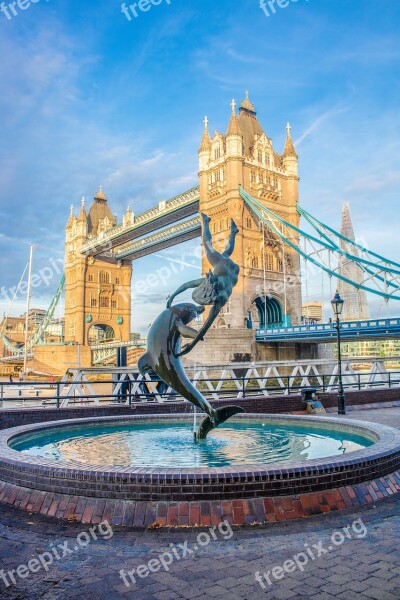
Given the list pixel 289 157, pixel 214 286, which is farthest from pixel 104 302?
pixel 214 286

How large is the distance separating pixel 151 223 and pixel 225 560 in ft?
203

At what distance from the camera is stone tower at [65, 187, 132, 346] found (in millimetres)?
79938

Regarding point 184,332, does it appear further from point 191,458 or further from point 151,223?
point 151,223

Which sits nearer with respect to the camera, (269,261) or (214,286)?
(214,286)

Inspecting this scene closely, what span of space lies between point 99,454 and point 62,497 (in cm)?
180

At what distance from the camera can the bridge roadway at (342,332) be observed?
117ft

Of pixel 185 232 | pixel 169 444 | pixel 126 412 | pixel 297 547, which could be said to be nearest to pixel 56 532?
pixel 297 547

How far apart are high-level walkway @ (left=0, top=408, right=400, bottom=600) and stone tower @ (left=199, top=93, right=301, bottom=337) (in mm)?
42506

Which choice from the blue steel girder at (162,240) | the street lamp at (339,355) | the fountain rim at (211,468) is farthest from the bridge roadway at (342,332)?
the fountain rim at (211,468)

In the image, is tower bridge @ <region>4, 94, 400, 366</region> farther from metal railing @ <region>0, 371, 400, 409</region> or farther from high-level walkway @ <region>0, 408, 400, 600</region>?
high-level walkway @ <region>0, 408, 400, 600</region>

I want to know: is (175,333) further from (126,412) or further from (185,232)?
(185,232)

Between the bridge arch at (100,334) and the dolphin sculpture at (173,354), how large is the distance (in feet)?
249

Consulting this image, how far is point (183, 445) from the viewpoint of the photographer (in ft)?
23.2

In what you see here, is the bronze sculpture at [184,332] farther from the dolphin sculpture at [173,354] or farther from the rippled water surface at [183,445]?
the rippled water surface at [183,445]
